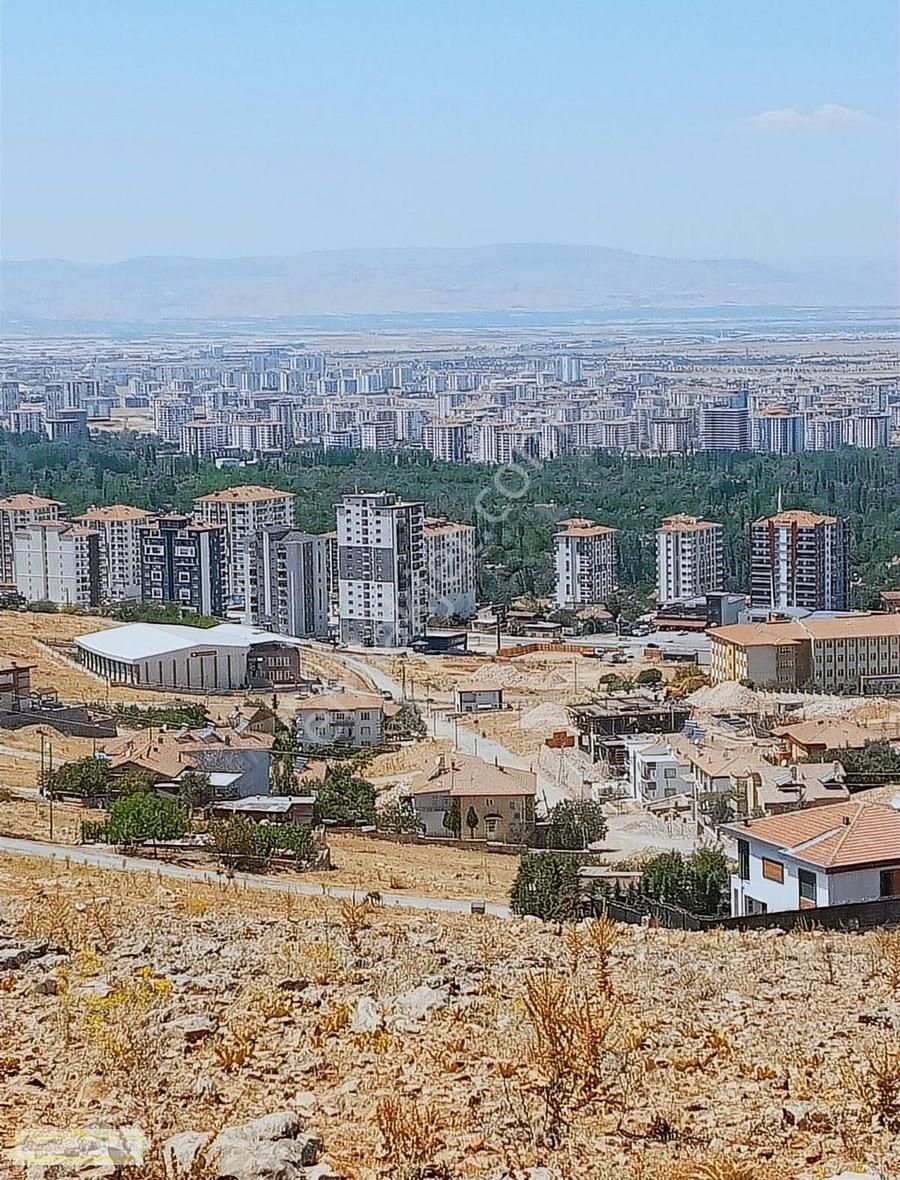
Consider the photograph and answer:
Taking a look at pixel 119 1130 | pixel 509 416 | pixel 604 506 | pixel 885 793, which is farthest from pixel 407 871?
pixel 509 416

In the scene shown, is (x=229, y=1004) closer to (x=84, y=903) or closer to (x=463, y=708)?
(x=84, y=903)

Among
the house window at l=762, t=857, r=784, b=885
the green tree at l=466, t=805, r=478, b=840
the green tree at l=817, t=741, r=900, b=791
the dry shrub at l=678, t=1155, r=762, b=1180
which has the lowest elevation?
the green tree at l=817, t=741, r=900, b=791

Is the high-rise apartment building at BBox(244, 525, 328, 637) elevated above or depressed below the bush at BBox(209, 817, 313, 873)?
below

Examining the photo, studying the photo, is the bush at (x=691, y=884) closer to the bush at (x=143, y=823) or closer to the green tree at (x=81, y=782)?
the bush at (x=143, y=823)

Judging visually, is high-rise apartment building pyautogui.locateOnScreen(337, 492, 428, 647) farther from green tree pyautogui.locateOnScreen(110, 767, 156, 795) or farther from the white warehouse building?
green tree pyautogui.locateOnScreen(110, 767, 156, 795)

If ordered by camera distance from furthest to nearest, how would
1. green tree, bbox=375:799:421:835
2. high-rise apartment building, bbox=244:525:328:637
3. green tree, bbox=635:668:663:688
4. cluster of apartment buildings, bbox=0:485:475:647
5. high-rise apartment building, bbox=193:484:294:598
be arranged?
high-rise apartment building, bbox=193:484:294:598, high-rise apartment building, bbox=244:525:328:637, cluster of apartment buildings, bbox=0:485:475:647, green tree, bbox=635:668:663:688, green tree, bbox=375:799:421:835

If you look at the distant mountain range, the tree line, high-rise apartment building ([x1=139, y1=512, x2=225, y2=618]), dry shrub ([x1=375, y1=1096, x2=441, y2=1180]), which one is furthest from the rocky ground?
the distant mountain range
